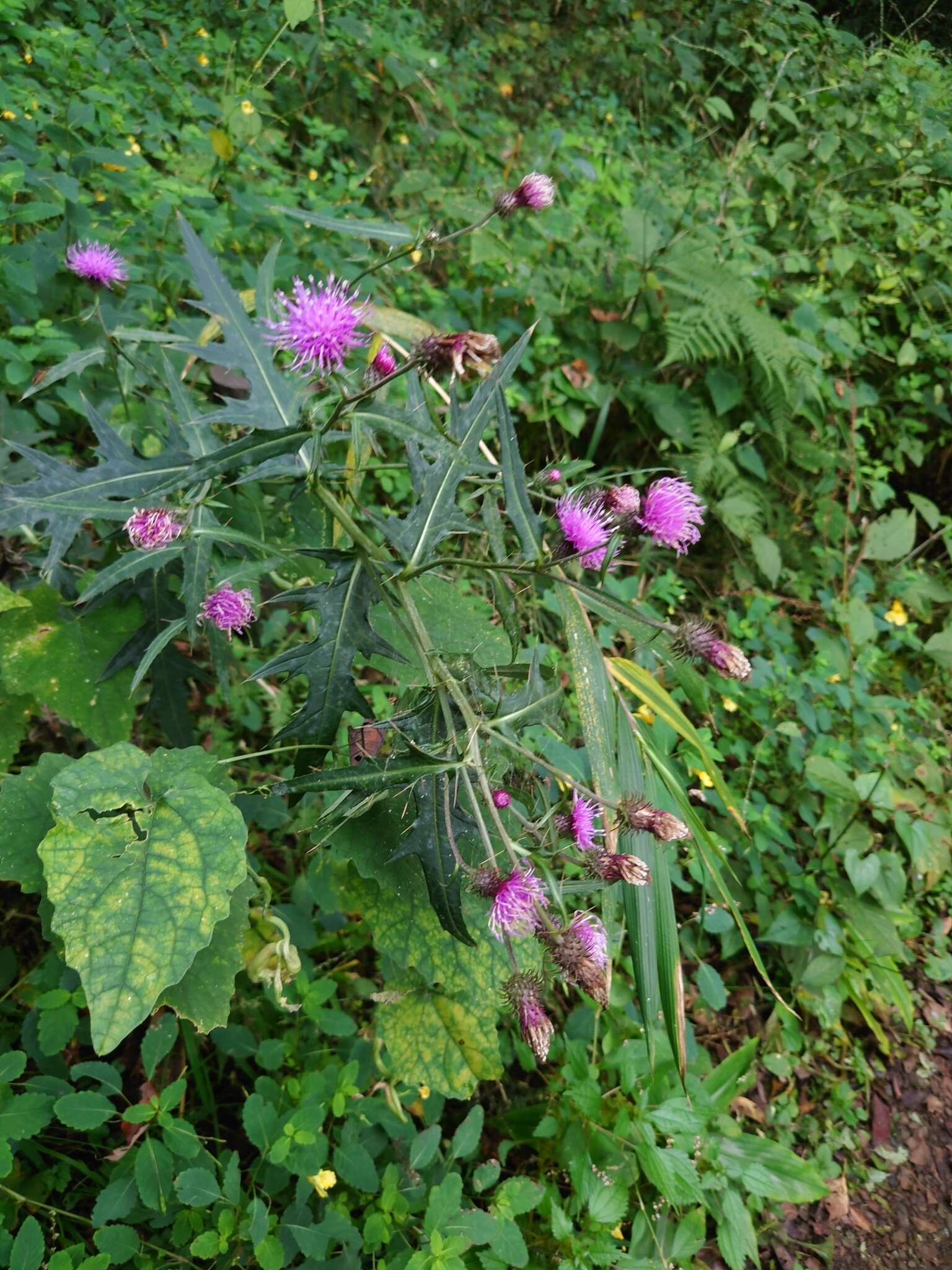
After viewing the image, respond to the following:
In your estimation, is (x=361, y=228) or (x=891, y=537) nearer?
(x=361, y=228)

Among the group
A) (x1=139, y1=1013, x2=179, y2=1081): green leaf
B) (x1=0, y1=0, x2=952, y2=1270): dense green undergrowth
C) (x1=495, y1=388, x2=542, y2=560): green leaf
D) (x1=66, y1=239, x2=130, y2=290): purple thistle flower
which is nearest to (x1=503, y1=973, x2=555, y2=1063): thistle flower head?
(x1=0, y1=0, x2=952, y2=1270): dense green undergrowth

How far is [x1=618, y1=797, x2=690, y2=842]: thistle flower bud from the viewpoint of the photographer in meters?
1.07

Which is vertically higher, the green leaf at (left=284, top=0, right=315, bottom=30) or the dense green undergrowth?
the green leaf at (left=284, top=0, right=315, bottom=30)

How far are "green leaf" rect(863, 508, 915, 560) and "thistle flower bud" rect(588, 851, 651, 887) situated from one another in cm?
267

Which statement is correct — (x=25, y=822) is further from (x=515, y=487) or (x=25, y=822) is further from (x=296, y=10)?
(x=296, y=10)

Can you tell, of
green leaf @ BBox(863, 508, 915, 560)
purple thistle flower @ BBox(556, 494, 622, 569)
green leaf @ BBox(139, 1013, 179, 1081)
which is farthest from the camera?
green leaf @ BBox(863, 508, 915, 560)

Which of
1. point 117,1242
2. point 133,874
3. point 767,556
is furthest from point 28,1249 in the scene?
point 767,556

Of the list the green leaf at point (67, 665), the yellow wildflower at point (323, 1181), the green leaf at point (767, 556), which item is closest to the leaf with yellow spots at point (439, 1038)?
the yellow wildflower at point (323, 1181)

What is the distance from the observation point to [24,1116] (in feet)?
4.18

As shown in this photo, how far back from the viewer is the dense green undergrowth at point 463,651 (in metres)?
1.30

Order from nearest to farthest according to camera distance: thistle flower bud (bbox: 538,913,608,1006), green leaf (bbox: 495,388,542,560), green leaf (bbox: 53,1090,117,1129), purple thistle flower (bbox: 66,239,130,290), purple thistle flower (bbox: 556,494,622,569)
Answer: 1. thistle flower bud (bbox: 538,913,608,1006)
2. green leaf (bbox: 495,388,542,560)
3. purple thistle flower (bbox: 556,494,622,569)
4. green leaf (bbox: 53,1090,117,1129)
5. purple thistle flower (bbox: 66,239,130,290)

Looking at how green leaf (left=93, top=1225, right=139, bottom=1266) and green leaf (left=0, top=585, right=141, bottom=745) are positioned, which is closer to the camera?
green leaf (left=93, top=1225, right=139, bottom=1266)

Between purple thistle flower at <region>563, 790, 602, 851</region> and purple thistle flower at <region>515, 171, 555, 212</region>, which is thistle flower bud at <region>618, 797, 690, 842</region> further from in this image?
purple thistle flower at <region>515, 171, 555, 212</region>

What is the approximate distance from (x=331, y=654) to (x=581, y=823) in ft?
1.36
